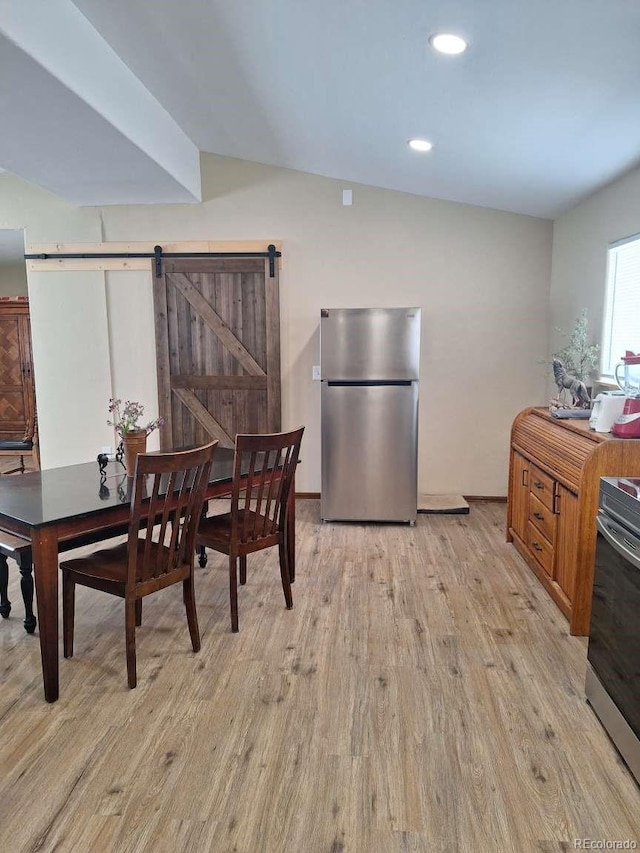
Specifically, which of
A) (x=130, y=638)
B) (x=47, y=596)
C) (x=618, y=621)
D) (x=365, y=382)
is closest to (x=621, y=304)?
(x=365, y=382)

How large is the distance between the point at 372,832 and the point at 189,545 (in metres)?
1.31

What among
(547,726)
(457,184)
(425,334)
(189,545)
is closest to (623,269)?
(457,184)

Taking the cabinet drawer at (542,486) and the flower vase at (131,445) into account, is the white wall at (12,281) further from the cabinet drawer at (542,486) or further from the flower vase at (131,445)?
the cabinet drawer at (542,486)

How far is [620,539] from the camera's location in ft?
6.25

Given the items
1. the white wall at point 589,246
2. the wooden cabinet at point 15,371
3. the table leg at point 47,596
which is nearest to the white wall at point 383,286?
the white wall at point 589,246

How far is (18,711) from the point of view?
85.4 inches

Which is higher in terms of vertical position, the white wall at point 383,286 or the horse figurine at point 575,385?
the white wall at point 383,286

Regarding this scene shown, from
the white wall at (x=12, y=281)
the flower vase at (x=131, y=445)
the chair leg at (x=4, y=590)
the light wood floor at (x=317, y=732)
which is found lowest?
the light wood floor at (x=317, y=732)

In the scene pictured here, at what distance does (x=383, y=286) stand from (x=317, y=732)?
3640mm

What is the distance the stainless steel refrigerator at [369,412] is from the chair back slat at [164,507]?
1848mm

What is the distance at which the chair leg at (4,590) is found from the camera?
2.82 m

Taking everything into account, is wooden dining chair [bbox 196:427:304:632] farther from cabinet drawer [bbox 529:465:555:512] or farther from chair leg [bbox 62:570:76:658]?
cabinet drawer [bbox 529:465:555:512]

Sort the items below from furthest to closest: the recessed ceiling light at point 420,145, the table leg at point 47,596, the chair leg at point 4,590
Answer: the recessed ceiling light at point 420,145 → the chair leg at point 4,590 → the table leg at point 47,596

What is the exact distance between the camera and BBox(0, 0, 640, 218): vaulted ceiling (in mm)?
2139
